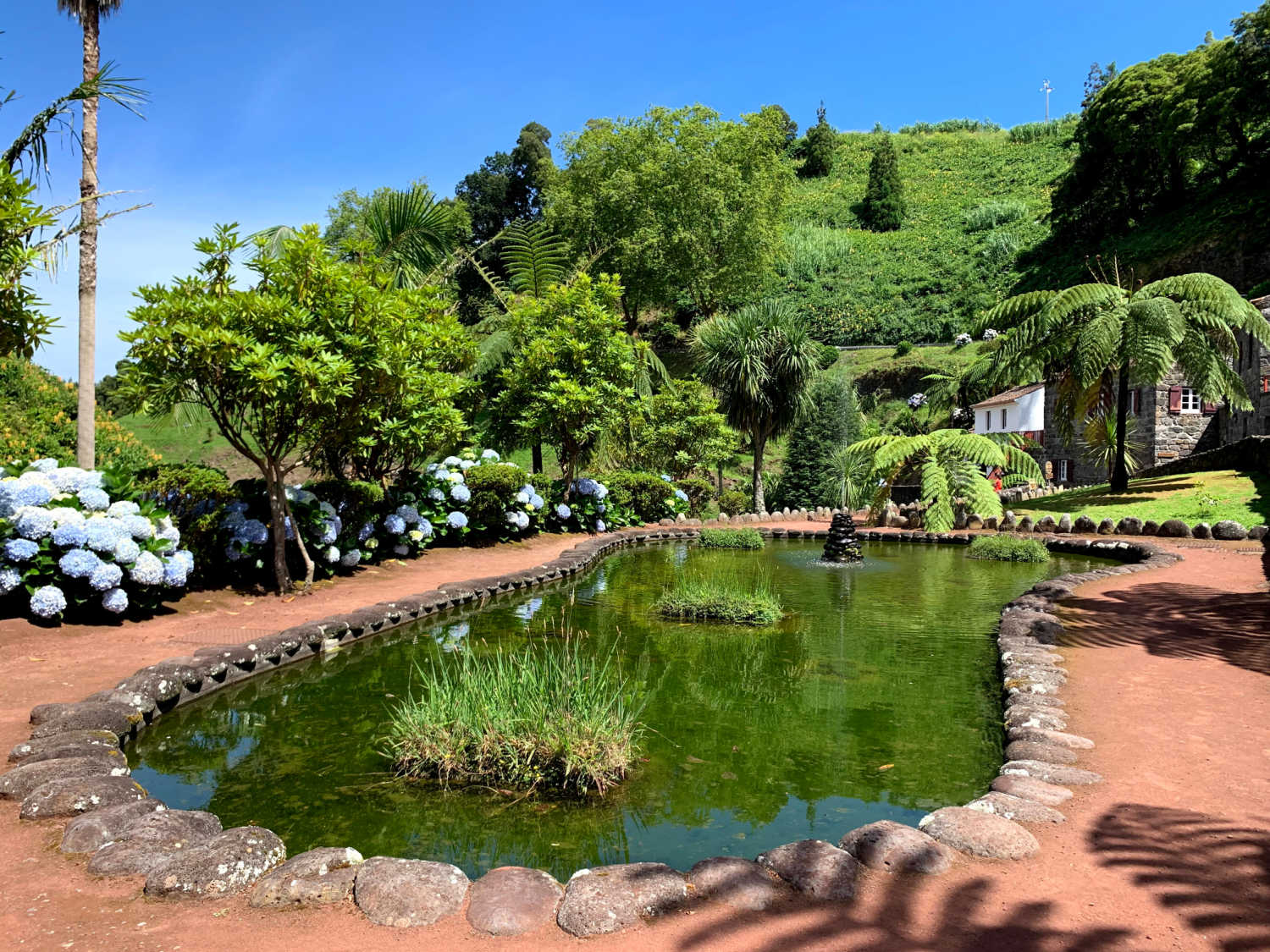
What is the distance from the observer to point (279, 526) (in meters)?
9.30

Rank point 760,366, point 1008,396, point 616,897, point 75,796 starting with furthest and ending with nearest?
point 1008,396 < point 760,366 < point 75,796 < point 616,897

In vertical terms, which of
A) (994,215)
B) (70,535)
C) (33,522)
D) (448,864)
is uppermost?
(994,215)

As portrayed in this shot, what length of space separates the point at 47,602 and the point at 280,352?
3164 millimetres

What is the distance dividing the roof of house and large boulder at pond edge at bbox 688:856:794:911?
1152 inches

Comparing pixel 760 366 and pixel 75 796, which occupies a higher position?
pixel 760 366

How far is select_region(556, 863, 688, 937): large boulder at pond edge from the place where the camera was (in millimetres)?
2943

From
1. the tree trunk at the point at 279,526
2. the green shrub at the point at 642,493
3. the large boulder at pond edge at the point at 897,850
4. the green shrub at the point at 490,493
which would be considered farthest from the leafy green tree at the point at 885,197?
the large boulder at pond edge at the point at 897,850

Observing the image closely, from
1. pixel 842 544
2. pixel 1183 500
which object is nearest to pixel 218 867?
pixel 842 544

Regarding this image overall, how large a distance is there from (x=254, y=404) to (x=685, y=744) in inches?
240

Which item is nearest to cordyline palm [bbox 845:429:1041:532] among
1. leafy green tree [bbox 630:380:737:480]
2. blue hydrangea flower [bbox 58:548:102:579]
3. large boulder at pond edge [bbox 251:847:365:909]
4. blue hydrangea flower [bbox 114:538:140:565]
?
leafy green tree [bbox 630:380:737:480]

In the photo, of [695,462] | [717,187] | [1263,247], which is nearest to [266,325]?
[695,462]

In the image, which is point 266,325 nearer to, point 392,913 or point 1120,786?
point 392,913

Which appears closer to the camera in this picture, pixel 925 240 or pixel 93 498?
pixel 93 498

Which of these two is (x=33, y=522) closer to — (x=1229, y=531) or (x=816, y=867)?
(x=816, y=867)
